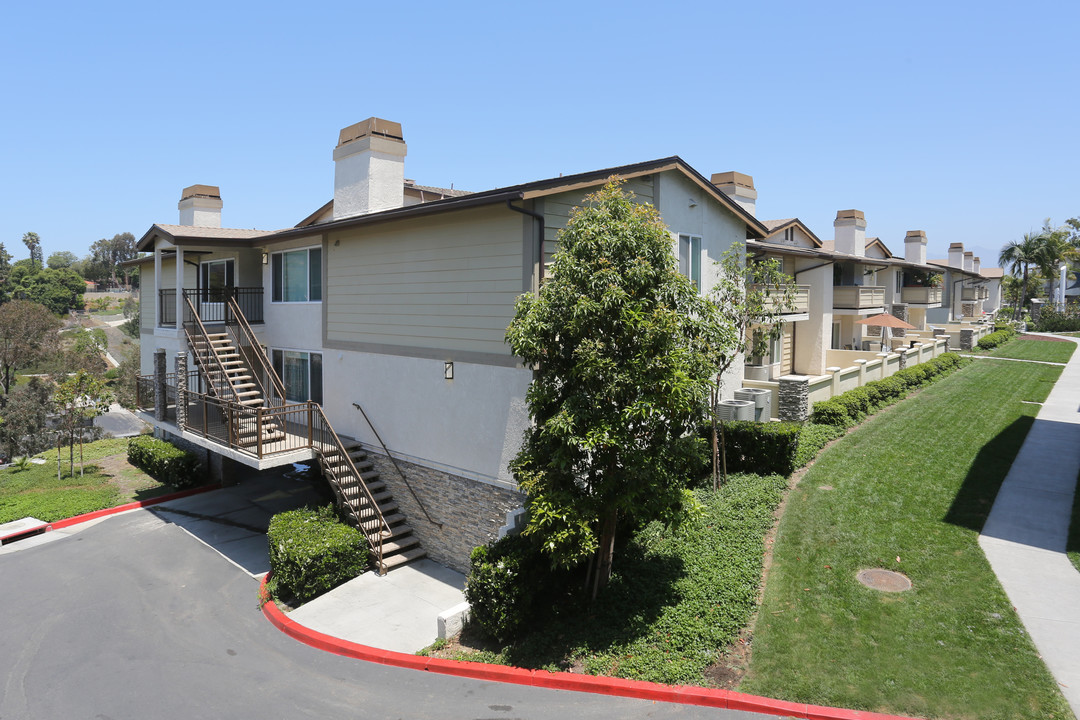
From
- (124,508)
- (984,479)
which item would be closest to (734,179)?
(984,479)

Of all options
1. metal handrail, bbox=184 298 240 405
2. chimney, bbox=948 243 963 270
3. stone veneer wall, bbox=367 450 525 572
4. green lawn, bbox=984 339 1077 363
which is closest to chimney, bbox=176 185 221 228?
metal handrail, bbox=184 298 240 405

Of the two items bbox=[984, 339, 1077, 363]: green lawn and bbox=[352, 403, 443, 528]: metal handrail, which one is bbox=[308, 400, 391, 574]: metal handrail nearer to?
bbox=[352, 403, 443, 528]: metal handrail

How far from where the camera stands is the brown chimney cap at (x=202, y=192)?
26125 millimetres

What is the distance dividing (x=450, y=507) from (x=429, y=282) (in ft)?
15.9

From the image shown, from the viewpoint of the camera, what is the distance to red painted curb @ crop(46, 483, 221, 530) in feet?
63.1

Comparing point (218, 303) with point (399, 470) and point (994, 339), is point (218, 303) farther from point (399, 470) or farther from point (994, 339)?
point (994, 339)

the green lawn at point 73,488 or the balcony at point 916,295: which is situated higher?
the balcony at point 916,295

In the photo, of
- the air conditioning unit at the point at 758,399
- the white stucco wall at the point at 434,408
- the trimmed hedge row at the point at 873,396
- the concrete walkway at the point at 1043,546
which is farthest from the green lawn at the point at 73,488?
the concrete walkway at the point at 1043,546

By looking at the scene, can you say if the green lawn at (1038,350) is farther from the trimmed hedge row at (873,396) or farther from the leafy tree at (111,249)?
the leafy tree at (111,249)

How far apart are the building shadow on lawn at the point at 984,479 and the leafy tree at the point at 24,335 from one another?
49142mm

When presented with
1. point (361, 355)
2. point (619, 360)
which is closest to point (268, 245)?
point (361, 355)

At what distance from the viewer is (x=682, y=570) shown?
11.2 metres

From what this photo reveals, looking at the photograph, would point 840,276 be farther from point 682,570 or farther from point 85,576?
point 85,576

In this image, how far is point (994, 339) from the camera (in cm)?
4038
